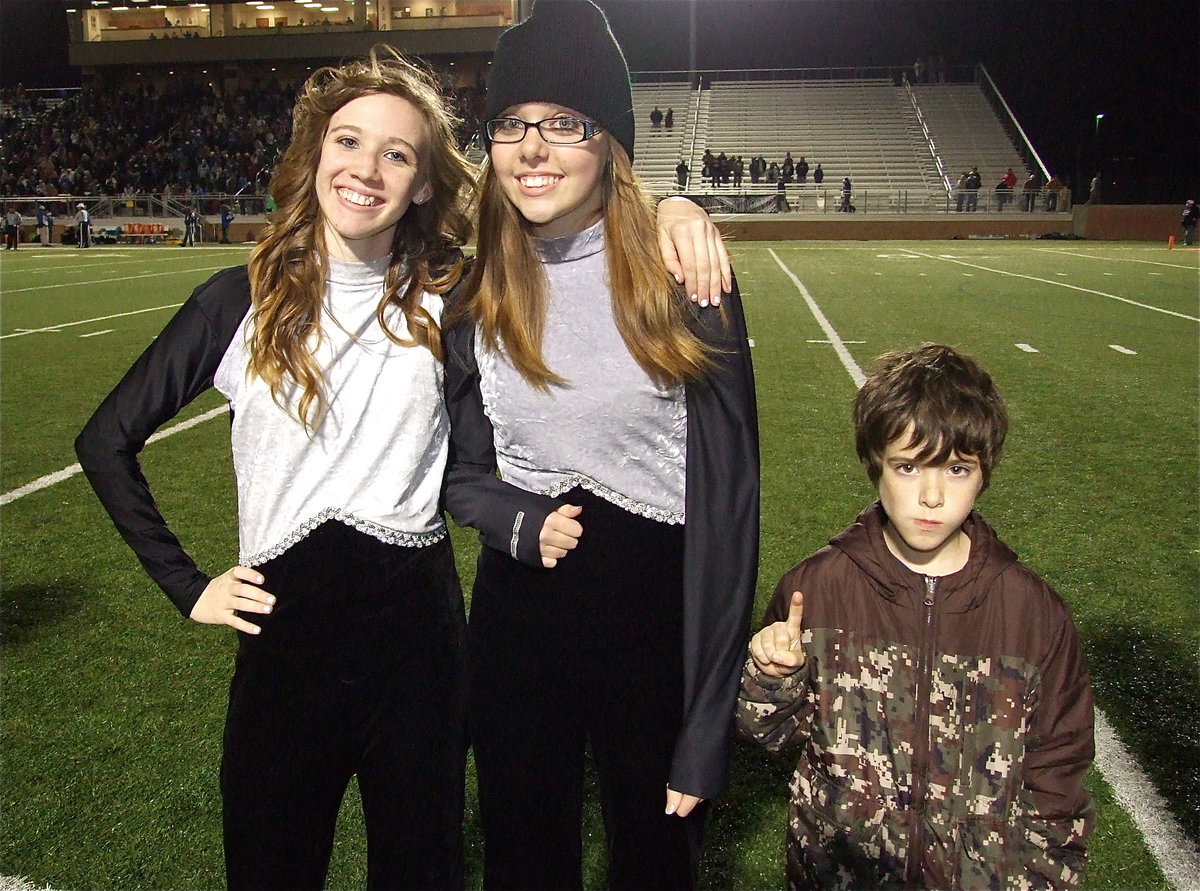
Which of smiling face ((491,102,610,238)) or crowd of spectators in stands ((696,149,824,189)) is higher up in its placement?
crowd of spectators in stands ((696,149,824,189))

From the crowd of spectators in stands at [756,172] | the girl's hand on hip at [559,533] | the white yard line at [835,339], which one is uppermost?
the crowd of spectators in stands at [756,172]

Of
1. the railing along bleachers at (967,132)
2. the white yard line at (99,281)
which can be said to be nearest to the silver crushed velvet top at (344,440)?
the white yard line at (99,281)

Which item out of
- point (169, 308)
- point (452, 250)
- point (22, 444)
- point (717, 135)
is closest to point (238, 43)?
point (717, 135)

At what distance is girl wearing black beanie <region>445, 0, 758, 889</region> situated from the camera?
1639 millimetres

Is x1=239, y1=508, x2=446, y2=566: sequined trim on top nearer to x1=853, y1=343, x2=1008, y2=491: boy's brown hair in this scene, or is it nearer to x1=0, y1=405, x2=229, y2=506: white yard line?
x1=853, y1=343, x2=1008, y2=491: boy's brown hair

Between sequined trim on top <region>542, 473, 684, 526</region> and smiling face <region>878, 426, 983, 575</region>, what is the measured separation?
40 centimetres

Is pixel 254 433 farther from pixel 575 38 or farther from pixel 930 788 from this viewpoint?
pixel 930 788

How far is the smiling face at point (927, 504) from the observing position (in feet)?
5.80

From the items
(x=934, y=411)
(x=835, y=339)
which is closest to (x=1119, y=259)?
(x=835, y=339)

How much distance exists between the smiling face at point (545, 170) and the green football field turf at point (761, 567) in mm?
1650

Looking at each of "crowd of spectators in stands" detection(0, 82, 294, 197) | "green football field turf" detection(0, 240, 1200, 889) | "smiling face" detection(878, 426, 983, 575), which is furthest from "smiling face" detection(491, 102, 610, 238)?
"crowd of spectators in stands" detection(0, 82, 294, 197)

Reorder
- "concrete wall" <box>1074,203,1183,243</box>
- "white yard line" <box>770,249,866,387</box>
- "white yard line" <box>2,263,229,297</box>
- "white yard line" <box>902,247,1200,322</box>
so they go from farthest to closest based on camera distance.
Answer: "concrete wall" <box>1074,203,1183,243</box>, "white yard line" <box>2,263,229,297</box>, "white yard line" <box>902,247,1200,322</box>, "white yard line" <box>770,249,866,387</box>

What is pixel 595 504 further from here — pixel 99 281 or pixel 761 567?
pixel 99 281

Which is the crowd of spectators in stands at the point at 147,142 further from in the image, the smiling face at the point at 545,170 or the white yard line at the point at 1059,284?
the smiling face at the point at 545,170
